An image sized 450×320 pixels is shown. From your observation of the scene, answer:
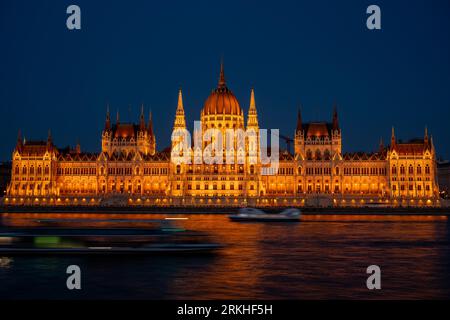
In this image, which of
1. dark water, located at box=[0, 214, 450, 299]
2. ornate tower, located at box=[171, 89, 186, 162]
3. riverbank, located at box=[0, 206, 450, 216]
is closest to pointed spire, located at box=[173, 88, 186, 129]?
ornate tower, located at box=[171, 89, 186, 162]

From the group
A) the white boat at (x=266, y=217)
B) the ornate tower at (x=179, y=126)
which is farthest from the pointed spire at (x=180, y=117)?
the white boat at (x=266, y=217)

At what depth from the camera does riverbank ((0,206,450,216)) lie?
108250mm

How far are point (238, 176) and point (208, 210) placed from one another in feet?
50.9

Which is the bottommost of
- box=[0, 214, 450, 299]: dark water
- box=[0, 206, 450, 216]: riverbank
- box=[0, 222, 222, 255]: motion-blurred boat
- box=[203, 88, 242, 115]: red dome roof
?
box=[0, 214, 450, 299]: dark water

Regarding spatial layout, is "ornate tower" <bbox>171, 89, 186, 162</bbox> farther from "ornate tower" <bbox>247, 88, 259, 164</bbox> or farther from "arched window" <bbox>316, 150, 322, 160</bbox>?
"arched window" <bbox>316, 150, 322, 160</bbox>

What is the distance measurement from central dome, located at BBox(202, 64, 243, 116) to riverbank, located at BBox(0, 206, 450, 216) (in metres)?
28.3

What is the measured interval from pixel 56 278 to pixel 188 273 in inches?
246

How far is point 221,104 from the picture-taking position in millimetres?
137750

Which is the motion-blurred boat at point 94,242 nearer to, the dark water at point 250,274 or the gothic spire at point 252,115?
the dark water at point 250,274

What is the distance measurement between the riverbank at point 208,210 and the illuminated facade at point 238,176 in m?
9.51

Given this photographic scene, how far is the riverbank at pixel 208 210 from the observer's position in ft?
355

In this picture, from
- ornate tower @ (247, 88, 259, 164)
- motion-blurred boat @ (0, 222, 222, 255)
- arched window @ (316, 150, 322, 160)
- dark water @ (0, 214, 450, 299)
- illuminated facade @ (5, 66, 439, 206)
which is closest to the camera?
dark water @ (0, 214, 450, 299)
